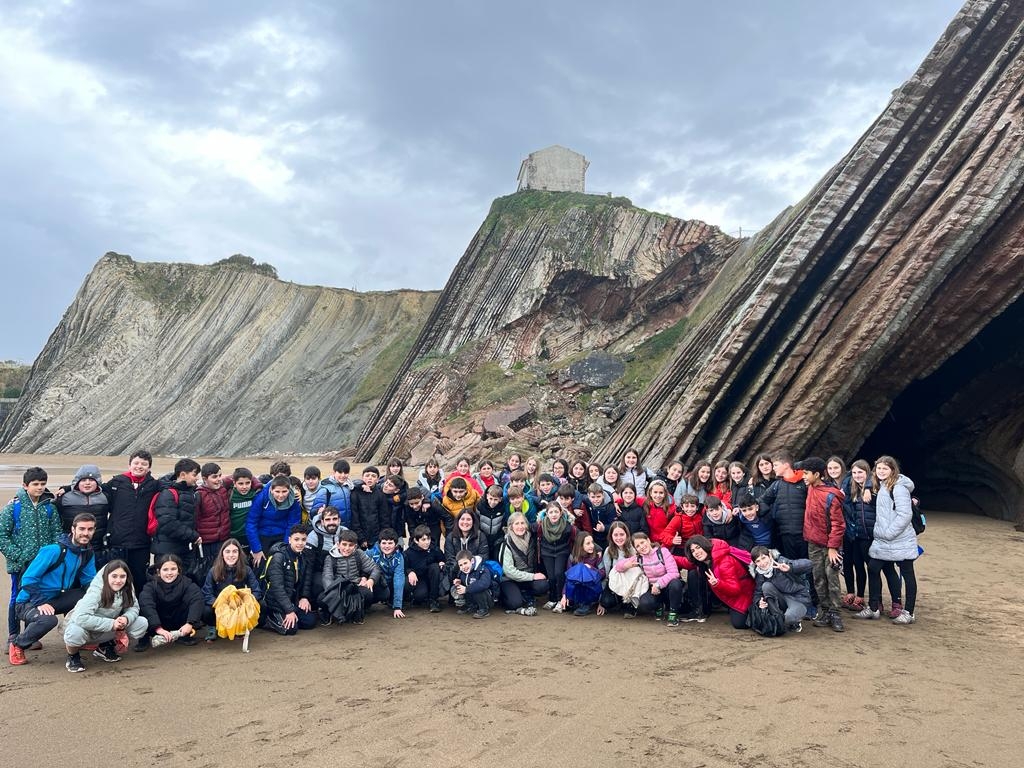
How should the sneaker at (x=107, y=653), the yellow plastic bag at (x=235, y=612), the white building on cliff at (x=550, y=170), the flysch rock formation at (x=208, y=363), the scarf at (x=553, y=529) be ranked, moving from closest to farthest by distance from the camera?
1. the sneaker at (x=107, y=653)
2. the yellow plastic bag at (x=235, y=612)
3. the scarf at (x=553, y=529)
4. the flysch rock formation at (x=208, y=363)
5. the white building on cliff at (x=550, y=170)

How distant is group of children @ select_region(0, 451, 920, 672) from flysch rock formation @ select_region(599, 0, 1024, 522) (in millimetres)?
5948

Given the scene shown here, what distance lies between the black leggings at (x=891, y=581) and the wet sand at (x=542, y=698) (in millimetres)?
308

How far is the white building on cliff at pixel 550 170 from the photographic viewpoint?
3900cm

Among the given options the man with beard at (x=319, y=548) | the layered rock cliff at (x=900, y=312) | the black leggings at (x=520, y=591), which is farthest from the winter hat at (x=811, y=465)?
the layered rock cliff at (x=900, y=312)

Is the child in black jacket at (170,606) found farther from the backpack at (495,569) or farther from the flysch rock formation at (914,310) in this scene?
the flysch rock formation at (914,310)

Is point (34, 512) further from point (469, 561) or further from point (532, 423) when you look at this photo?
point (532, 423)

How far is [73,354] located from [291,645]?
140ft

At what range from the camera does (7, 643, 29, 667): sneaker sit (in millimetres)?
5629

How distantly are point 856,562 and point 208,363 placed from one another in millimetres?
39095

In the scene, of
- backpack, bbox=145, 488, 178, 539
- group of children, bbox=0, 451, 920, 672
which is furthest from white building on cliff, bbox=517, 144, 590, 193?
backpack, bbox=145, 488, 178, 539

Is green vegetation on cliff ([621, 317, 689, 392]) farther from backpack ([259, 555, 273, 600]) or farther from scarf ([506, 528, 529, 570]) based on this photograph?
backpack ([259, 555, 273, 600])

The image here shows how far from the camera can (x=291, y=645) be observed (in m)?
6.31

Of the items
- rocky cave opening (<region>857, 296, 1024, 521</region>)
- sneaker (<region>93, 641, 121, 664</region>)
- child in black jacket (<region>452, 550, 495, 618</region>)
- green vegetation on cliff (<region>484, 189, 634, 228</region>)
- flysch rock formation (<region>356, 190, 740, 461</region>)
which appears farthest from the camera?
green vegetation on cliff (<region>484, 189, 634, 228</region>)

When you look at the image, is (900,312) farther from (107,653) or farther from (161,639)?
(107,653)
